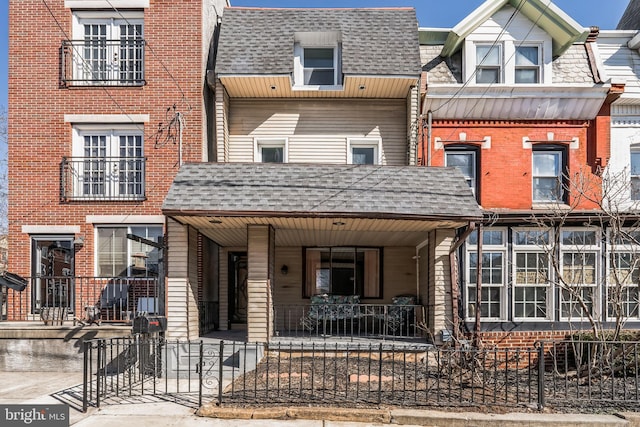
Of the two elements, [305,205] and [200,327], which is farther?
[200,327]

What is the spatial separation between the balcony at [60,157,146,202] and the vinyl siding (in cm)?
247

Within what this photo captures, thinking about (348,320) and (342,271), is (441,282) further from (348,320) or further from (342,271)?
(342,271)

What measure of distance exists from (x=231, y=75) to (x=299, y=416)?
8572mm

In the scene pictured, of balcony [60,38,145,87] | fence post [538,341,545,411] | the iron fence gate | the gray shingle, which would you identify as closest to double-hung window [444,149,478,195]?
the iron fence gate

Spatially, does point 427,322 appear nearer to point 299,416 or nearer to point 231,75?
point 299,416

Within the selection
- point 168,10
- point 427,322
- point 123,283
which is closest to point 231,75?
point 168,10

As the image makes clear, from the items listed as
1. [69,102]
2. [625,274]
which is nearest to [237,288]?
[69,102]

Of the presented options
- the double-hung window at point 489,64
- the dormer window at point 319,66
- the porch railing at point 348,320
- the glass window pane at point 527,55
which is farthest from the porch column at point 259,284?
the glass window pane at point 527,55

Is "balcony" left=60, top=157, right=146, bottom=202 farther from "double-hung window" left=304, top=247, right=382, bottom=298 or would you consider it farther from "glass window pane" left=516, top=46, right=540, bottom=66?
"glass window pane" left=516, top=46, right=540, bottom=66

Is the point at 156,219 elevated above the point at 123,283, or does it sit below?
above

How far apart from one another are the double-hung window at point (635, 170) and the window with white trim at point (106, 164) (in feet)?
40.8

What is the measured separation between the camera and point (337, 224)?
1131cm

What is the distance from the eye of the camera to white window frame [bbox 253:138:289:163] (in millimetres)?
14156

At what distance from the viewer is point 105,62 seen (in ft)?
43.6
